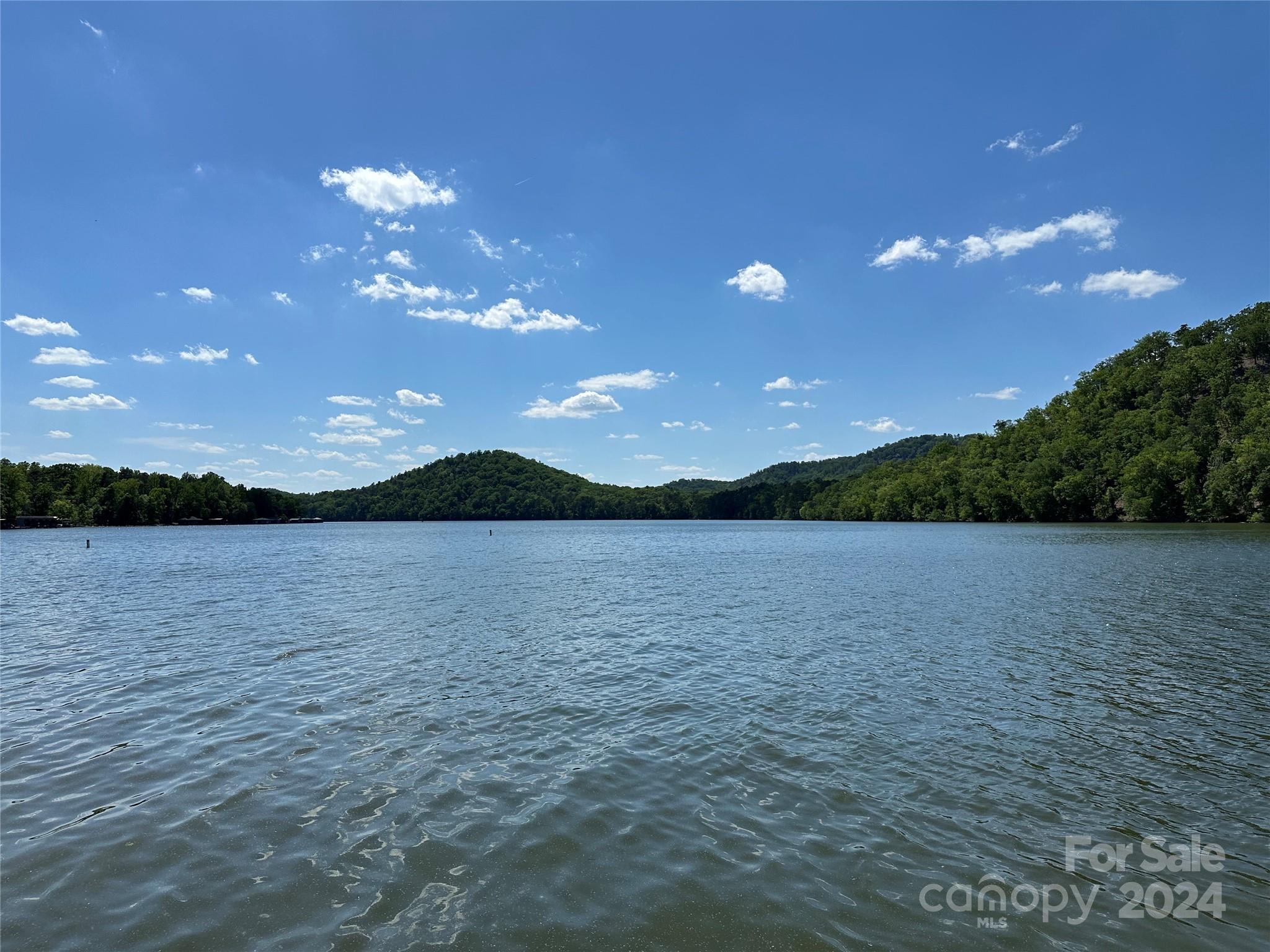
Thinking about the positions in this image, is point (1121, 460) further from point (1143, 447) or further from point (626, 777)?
point (626, 777)

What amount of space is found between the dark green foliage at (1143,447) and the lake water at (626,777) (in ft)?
382

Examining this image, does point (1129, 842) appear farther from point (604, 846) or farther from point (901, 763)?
point (604, 846)

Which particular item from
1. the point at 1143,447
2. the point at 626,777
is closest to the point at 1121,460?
the point at 1143,447

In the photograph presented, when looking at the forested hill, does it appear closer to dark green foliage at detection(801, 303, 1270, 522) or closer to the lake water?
dark green foliage at detection(801, 303, 1270, 522)

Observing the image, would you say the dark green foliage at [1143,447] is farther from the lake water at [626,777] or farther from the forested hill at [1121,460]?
the lake water at [626,777]

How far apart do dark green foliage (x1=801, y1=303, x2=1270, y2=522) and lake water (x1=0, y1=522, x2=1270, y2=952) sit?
116 m

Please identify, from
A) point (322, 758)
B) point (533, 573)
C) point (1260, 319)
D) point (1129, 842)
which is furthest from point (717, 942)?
point (1260, 319)

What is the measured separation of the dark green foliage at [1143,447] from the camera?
376ft

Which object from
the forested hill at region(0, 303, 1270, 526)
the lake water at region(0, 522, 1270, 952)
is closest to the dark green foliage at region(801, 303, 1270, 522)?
the forested hill at region(0, 303, 1270, 526)

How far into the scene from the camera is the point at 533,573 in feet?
165

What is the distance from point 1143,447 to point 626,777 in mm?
164698

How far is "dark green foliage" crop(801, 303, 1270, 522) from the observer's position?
114625 mm

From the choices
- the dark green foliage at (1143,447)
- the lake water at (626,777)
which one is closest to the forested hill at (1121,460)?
the dark green foliage at (1143,447)

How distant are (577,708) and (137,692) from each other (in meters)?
11.1
